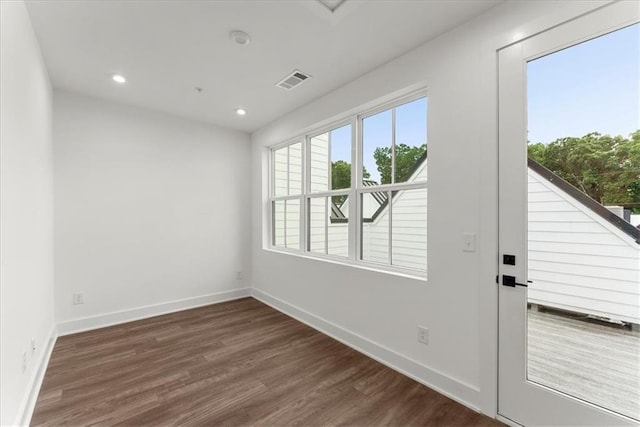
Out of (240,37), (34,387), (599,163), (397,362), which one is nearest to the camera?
(599,163)

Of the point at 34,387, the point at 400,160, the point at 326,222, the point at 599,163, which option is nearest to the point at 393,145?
the point at 400,160

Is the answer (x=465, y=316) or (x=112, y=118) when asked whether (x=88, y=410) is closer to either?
(x=465, y=316)

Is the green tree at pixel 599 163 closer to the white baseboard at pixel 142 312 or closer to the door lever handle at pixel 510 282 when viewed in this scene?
the door lever handle at pixel 510 282

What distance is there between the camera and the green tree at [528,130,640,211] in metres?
1.44

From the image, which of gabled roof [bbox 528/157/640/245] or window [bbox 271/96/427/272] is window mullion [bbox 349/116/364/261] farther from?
gabled roof [bbox 528/157/640/245]

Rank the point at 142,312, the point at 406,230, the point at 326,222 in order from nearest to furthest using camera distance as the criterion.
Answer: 1. the point at 406,230
2. the point at 326,222
3. the point at 142,312

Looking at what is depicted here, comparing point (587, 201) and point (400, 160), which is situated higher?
point (400, 160)

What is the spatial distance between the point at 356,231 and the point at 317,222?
0.73 m

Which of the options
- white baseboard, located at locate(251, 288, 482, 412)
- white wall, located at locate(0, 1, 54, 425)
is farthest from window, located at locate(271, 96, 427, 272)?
white wall, located at locate(0, 1, 54, 425)

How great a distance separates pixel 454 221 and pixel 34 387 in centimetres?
333

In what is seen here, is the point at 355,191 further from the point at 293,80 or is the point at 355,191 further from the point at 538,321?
the point at 538,321

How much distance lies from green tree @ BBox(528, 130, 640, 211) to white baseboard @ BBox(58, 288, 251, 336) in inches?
165

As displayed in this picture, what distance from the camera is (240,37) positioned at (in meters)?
2.19

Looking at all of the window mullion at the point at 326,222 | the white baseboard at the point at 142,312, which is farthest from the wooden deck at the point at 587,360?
the white baseboard at the point at 142,312
